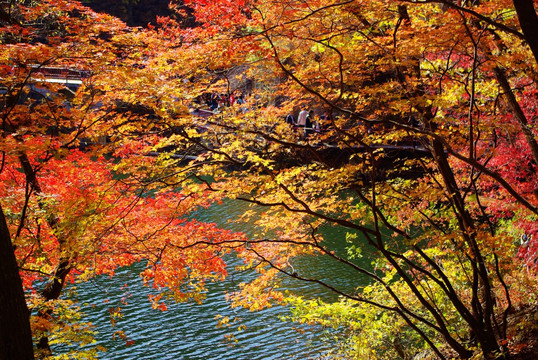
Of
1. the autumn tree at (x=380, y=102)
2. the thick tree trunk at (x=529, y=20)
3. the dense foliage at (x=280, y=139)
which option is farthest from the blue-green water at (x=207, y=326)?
the thick tree trunk at (x=529, y=20)

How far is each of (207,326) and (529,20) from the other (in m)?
10.9

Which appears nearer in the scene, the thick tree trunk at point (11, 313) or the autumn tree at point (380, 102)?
the thick tree trunk at point (11, 313)

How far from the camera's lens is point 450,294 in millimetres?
5410

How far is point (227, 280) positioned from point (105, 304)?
3654mm

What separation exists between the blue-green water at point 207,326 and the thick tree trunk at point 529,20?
23.6 ft

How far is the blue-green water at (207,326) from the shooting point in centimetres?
1106

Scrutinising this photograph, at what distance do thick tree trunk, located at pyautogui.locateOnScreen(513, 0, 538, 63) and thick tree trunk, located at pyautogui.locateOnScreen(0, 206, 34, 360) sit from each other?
383 centimetres

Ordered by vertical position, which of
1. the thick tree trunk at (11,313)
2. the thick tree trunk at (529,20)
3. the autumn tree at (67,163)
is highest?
the autumn tree at (67,163)

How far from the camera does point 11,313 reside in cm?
333

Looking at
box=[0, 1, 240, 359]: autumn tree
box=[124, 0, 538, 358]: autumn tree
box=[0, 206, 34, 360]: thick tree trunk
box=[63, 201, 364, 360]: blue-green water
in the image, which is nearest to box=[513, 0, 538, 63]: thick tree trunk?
box=[124, 0, 538, 358]: autumn tree

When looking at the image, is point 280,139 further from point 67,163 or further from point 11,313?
point 11,313

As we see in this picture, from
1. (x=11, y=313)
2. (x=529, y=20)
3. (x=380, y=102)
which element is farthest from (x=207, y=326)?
(x=529, y=20)

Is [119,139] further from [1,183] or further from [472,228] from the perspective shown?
[472,228]

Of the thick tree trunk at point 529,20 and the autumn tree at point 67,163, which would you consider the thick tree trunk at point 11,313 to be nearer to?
the autumn tree at point 67,163
